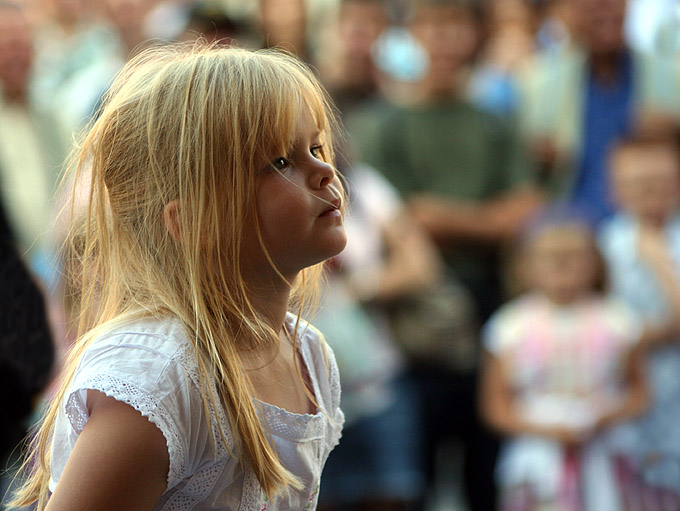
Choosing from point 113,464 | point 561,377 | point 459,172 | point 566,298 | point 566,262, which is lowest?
point 561,377

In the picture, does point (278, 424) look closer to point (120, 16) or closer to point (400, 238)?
point (400, 238)

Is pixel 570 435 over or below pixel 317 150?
below

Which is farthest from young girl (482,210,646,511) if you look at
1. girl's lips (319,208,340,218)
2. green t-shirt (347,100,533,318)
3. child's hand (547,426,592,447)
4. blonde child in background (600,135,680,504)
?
girl's lips (319,208,340,218)

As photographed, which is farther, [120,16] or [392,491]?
[120,16]

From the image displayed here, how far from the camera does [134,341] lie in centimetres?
121

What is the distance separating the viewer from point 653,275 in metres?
3.48

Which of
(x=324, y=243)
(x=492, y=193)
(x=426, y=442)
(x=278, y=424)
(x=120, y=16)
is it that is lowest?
(x=426, y=442)

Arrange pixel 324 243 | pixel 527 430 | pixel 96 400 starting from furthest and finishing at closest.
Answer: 1. pixel 527 430
2. pixel 324 243
3. pixel 96 400

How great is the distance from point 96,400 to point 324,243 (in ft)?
1.17

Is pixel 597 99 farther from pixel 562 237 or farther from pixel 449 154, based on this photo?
pixel 562 237

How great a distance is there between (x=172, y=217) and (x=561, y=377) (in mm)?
2385

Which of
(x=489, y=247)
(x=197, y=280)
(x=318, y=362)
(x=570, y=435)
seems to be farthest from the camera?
(x=489, y=247)

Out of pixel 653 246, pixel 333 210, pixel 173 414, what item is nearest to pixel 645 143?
pixel 653 246

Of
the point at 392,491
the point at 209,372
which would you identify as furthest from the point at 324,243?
the point at 392,491
